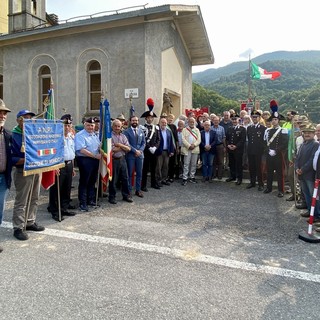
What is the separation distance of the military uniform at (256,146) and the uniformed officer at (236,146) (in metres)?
0.31

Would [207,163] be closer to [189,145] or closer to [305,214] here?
[189,145]

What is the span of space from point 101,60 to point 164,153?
16.8ft

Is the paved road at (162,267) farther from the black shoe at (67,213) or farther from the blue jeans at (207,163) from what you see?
the blue jeans at (207,163)

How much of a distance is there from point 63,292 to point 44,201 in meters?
4.43

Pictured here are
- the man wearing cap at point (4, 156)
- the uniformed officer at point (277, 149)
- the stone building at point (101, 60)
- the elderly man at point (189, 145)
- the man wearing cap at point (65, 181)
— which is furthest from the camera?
the stone building at point (101, 60)

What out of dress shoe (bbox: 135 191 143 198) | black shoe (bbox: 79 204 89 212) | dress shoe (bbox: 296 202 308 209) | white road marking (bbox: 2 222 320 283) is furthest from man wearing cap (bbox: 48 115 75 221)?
dress shoe (bbox: 296 202 308 209)

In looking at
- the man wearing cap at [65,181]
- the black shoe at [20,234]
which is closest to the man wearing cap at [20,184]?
the black shoe at [20,234]

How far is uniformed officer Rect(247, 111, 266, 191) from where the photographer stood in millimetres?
8531

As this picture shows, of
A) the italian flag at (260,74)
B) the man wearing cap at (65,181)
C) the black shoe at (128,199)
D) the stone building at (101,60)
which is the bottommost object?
the black shoe at (128,199)

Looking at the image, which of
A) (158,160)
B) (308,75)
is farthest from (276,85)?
(158,160)

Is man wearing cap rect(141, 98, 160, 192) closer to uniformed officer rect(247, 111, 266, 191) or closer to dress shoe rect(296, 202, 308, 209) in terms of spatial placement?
uniformed officer rect(247, 111, 266, 191)

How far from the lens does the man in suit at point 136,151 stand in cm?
766

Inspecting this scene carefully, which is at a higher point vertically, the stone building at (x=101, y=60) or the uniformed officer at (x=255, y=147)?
the stone building at (x=101, y=60)

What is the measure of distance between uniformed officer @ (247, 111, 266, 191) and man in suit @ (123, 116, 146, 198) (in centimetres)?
307
